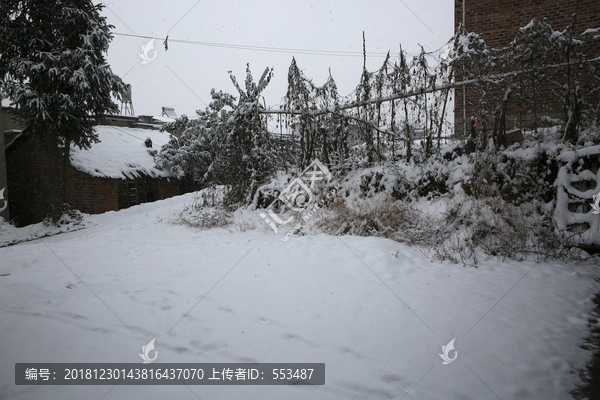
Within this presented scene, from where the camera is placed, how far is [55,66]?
905 centimetres

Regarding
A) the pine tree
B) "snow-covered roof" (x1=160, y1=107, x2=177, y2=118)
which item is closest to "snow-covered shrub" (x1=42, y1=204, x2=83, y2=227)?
the pine tree

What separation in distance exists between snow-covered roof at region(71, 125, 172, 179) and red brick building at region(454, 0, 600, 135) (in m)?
14.0

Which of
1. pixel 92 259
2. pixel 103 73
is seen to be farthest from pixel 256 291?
pixel 103 73

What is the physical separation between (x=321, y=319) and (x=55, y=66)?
10.4 meters

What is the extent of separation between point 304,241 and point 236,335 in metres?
2.73

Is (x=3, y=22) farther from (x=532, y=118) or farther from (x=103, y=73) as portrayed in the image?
(x=532, y=118)

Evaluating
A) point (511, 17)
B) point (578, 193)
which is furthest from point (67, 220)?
point (511, 17)

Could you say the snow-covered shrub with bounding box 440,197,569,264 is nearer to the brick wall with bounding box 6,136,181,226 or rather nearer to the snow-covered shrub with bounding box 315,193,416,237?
the snow-covered shrub with bounding box 315,193,416,237

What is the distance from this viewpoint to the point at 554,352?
2.40 metres

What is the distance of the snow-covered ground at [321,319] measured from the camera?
2135 mm

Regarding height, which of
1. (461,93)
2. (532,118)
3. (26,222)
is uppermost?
(461,93)

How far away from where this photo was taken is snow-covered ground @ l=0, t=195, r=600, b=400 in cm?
213
